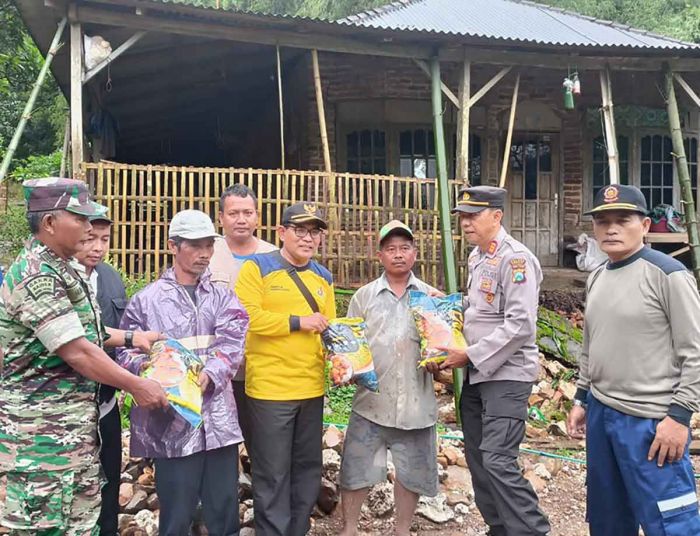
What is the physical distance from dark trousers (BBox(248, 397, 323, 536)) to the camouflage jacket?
0.94 m

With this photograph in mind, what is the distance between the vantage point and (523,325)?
10.2 feet

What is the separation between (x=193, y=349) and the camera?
282cm

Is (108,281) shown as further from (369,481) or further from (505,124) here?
(505,124)

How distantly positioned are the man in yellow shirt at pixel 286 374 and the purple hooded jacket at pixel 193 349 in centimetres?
23

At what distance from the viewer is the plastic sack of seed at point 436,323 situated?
3215mm

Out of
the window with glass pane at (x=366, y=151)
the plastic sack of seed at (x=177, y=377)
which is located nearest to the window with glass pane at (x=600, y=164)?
the window with glass pane at (x=366, y=151)

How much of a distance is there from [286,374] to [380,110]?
7076mm

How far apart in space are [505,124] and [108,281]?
319 inches

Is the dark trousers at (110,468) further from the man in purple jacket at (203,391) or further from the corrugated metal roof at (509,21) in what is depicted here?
the corrugated metal roof at (509,21)

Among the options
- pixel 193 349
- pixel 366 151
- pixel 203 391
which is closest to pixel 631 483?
pixel 203 391

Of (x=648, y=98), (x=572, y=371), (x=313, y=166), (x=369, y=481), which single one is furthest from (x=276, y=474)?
(x=648, y=98)

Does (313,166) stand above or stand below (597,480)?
above

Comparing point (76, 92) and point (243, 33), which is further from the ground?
point (243, 33)

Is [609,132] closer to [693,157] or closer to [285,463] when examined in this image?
[693,157]
